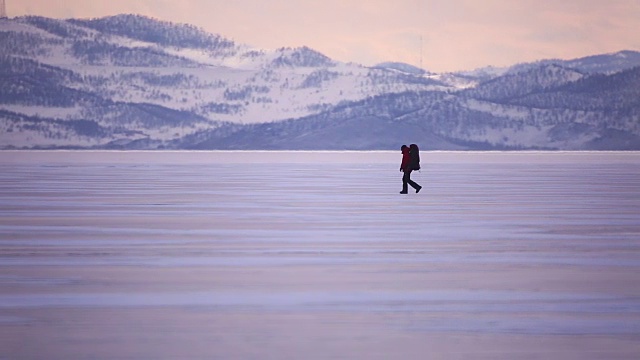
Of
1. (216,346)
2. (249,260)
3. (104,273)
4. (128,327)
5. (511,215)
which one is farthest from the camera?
(511,215)

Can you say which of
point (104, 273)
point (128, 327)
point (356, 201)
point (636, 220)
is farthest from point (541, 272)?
point (356, 201)

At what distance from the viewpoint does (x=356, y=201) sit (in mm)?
26922

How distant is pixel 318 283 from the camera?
1177 cm

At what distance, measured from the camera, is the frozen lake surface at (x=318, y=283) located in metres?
8.54

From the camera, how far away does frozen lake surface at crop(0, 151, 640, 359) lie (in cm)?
854

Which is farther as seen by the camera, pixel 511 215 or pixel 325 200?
pixel 325 200

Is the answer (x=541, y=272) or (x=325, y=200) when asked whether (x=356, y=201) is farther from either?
(x=541, y=272)

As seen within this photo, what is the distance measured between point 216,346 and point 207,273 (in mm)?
4204

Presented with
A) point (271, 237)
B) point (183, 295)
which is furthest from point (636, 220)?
point (183, 295)

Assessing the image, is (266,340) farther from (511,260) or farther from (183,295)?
(511,260)

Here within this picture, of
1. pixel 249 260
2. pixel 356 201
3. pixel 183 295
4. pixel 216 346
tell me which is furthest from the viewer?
pixel 356 201

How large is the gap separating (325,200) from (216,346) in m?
18.8

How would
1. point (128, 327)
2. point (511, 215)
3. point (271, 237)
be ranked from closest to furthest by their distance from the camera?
point (128, 327), point (271, 237), point (511, 215)

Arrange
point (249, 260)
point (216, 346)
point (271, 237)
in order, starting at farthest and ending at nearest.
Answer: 1. point (271, 237)
2. point (249, 260)
3. point (216, 346)
